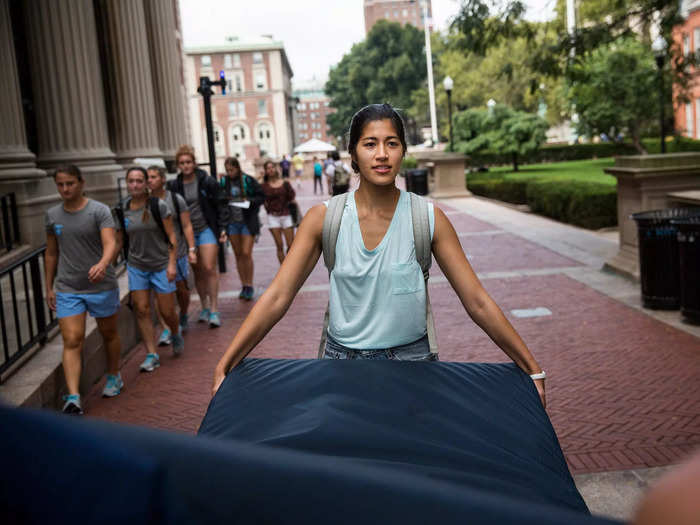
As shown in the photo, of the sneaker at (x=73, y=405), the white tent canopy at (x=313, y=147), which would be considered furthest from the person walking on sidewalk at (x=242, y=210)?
the white tent canopy at (x=313, y=147)

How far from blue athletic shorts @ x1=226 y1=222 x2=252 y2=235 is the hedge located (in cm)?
908

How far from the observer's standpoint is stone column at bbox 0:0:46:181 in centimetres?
1045

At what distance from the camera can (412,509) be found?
1.03 m

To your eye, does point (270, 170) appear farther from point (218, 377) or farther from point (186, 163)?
point (218, 377)

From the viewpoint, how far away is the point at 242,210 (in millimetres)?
10758

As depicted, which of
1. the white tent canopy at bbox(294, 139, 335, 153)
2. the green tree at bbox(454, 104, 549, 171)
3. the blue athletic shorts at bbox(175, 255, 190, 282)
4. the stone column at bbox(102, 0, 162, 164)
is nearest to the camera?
the blue athletic shorts at bbox(175, 255, 190, 282)

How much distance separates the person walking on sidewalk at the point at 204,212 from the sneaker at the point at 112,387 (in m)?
2.60

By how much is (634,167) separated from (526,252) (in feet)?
12.8

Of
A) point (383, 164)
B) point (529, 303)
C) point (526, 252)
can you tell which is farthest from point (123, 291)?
point (526, 252)

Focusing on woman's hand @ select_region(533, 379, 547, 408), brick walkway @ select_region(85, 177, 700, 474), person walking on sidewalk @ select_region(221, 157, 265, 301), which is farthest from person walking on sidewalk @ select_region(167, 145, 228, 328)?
woman's hand @ select_region(533, 379, 547, 408)

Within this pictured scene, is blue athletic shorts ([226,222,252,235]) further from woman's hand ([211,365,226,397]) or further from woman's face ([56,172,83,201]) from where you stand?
woman's hand ([211,365,226,397])

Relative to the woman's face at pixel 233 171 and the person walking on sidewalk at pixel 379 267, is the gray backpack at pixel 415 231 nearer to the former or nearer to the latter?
the person walking on sidewalk at pixel 379 267

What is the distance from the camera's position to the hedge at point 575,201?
17078 millimetres

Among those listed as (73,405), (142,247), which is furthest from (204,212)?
(73,405)
